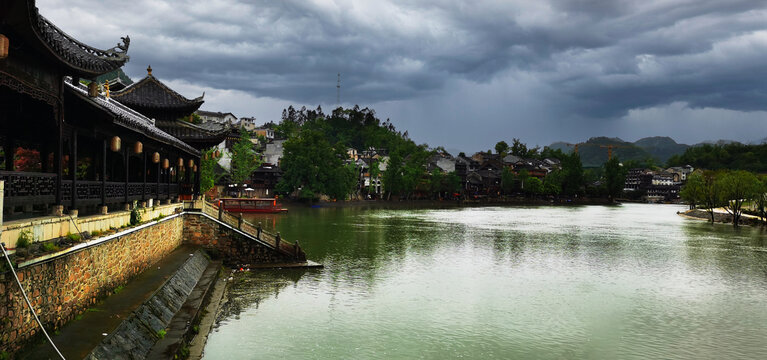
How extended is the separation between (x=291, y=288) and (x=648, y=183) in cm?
16935

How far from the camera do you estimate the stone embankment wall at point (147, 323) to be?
1187 cm

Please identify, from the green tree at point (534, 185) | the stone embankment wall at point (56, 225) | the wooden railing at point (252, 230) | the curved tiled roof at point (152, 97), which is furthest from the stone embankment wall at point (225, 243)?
the green tree at point (534, 185)

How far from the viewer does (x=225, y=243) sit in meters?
27.6

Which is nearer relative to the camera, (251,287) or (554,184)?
(251,287)

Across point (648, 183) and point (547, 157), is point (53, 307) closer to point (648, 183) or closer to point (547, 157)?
point (648, 183)

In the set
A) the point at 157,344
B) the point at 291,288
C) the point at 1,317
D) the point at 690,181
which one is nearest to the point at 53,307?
the point at 1,317

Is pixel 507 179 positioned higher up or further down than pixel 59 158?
higher up

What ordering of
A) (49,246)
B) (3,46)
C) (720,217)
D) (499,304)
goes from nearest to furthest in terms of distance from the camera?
1. (3,46)
2. (49,246)
3. (499,304)
4. (720,217)

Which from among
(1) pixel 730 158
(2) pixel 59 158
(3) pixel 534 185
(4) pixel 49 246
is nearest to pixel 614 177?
(3) pixel 534 185

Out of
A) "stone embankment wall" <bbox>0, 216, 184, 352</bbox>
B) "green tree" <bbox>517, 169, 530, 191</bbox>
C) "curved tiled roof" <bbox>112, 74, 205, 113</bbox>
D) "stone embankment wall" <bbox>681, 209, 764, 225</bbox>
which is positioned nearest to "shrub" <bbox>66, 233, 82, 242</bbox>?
"stone embankment wall" <bbox>0, 216, 184, 352</bbox>

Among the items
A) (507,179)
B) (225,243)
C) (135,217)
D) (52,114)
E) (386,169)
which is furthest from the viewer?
(507,179)

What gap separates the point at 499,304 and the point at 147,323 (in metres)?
14.3

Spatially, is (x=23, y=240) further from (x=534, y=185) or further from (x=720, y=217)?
(x=534, y=185)

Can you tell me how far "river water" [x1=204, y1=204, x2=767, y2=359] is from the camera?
1714 cm
